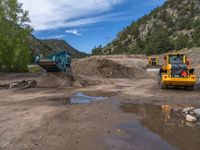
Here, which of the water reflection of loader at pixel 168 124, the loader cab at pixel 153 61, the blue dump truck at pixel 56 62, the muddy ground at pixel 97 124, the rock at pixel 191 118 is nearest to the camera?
the muddy ground at pixel 97 124

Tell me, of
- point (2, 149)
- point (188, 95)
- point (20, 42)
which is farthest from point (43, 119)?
point (20, 42)

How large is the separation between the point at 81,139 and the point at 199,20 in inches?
4144

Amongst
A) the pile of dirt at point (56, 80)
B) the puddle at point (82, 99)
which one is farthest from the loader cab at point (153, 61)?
the puddle at point (82, 99)

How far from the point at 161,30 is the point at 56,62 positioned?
99.1 m

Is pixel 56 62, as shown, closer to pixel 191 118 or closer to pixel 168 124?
pixel 191 118

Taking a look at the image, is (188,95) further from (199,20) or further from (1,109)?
(199,20)

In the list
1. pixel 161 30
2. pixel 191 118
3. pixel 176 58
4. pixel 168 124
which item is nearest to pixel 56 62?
pixel 176 58

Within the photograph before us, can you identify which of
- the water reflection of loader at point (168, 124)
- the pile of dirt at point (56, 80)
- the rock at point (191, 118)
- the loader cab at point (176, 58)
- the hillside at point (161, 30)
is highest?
the hillside at point (161, 30)

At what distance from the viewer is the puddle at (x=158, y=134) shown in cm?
923

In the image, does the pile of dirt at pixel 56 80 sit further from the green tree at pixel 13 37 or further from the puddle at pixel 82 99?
the green tree at pixel 13 37

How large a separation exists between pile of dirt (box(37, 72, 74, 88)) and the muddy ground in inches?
265

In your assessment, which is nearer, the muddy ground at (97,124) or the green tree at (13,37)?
the muddy ground at (97,124)

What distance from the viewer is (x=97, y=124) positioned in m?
11.9

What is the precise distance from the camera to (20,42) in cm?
4588
